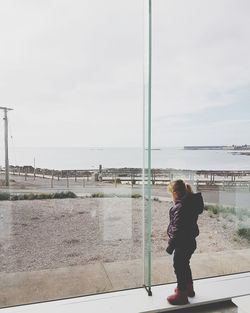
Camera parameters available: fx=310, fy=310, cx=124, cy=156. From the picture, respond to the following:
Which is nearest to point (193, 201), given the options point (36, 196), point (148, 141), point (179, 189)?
point (179, 189)

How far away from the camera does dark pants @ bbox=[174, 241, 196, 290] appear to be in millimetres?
2053

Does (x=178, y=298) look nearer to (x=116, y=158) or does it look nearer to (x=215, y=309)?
(x=215, y=309)

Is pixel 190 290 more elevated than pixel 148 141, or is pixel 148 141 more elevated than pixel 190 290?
pixel 148 141

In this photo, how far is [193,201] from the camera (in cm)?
202

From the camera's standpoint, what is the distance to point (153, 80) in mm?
2291

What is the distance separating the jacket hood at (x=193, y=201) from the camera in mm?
2014

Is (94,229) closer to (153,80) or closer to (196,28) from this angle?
(153,80)

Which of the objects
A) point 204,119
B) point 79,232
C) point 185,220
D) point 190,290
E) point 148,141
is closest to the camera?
point 185,220

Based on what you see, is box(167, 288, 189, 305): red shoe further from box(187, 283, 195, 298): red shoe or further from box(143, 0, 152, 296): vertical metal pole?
box(143, 0, 152, 296): vertical metal pole

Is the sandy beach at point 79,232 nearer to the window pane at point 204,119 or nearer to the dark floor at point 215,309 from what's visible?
the window pane at point 204,119

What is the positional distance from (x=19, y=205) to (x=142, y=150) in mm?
953

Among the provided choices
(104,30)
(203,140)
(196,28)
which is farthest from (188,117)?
(104,30)

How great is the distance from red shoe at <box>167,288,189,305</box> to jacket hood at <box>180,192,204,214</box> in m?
0.57

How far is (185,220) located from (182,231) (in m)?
0.07
